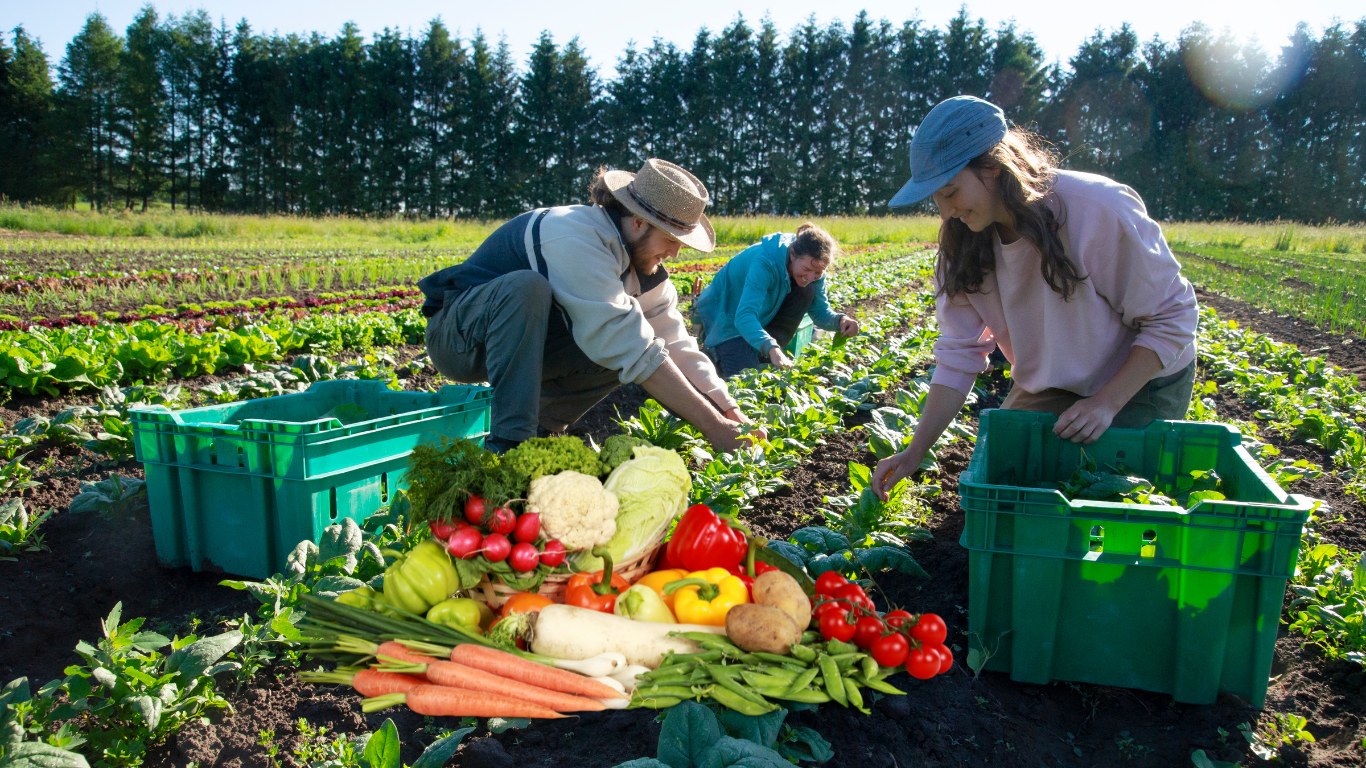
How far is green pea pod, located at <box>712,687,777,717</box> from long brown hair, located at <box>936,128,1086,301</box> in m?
1.79

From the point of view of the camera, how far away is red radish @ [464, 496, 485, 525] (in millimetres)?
1980

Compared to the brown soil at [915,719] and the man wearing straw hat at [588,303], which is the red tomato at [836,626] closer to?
the brown soil at [915,719]

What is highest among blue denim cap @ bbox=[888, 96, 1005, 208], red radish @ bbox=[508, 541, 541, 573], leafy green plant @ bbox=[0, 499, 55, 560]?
blue denim cap @ bbox=[888, 96, 1005, 208]

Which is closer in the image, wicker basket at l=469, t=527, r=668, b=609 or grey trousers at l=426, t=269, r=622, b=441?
wicker basket at l=469, t=527, r=668, b=609

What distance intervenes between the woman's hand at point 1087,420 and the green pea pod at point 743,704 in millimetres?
1451

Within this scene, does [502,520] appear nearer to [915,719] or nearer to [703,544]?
[703,544]

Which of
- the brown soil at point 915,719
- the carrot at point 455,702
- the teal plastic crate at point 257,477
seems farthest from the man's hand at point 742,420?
the carrot at point 455,702

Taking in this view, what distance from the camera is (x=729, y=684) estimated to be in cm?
176

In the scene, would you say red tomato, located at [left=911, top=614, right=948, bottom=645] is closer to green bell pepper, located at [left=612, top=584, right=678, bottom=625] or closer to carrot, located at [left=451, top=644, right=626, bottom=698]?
green bell pepper, located at [left=612, top=584, right=678, bottom=625]

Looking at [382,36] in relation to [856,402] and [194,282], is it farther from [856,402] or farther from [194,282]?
[856,402]

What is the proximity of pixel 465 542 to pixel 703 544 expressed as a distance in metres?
0.68

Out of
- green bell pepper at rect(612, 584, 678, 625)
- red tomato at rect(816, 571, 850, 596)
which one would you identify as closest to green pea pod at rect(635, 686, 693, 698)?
green bell pepper at rect(612, 584, 678, 625)

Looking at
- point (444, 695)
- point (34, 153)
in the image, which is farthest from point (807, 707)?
point (34, 153)

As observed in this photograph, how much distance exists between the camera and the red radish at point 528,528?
1.97m
